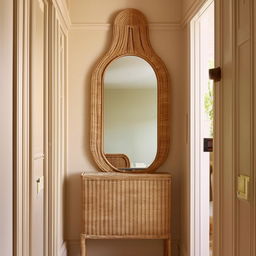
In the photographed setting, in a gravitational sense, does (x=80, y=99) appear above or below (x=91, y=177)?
above

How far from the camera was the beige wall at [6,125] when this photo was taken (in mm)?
1399

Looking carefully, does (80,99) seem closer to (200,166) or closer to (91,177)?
(91,177)

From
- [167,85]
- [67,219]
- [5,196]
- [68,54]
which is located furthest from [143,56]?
[5,196]

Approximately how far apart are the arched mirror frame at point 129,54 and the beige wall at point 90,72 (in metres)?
0.07

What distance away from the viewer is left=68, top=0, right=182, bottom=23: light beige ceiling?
3.30 meters

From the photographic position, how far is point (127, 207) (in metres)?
3.08

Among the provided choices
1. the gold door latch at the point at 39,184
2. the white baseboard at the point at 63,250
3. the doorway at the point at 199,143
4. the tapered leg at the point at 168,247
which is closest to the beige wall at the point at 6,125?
the gold door latch at the point at 39,184

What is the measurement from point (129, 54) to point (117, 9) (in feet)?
1.40

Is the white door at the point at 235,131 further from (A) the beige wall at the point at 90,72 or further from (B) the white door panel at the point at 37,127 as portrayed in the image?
(A) the beige wall at the point at 90,72

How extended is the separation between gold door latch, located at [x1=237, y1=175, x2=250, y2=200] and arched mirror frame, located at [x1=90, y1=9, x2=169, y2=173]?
5.57 ft

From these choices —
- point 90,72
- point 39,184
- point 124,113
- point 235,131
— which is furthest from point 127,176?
point 235,131

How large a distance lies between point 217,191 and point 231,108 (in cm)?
48

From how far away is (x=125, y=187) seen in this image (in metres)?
3.08

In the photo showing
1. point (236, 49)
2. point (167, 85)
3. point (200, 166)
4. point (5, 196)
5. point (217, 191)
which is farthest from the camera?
point (167, 85)
